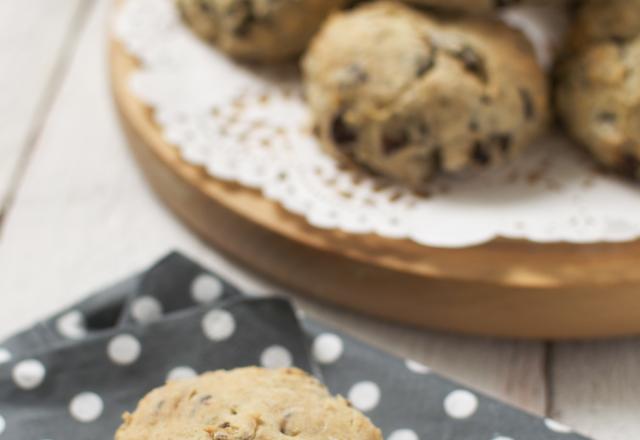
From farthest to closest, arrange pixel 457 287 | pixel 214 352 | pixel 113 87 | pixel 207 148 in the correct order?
pixel 113 87
pixel 207 148
pixel 457 287
pixel 214 352

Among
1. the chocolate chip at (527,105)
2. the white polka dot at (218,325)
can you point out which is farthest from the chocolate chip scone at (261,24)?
the white polka dot at (218,325)

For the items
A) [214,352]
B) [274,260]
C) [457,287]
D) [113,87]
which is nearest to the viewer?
[214,352]

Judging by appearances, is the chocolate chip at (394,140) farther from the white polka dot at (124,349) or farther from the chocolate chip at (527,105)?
the white polka dot at (124,349)

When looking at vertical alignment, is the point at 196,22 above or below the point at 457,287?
above

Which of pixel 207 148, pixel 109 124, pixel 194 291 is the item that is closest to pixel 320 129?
pixel 207 148

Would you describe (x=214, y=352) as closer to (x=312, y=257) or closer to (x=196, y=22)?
(x=312, y=257)

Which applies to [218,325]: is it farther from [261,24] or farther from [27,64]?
[27,64]

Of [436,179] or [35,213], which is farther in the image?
[35,213]

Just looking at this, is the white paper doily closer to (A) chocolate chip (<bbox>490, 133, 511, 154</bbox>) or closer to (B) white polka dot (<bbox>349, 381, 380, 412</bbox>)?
(A) chocolate chip (<bbox>490, 133, 511, 154</bbox>)
